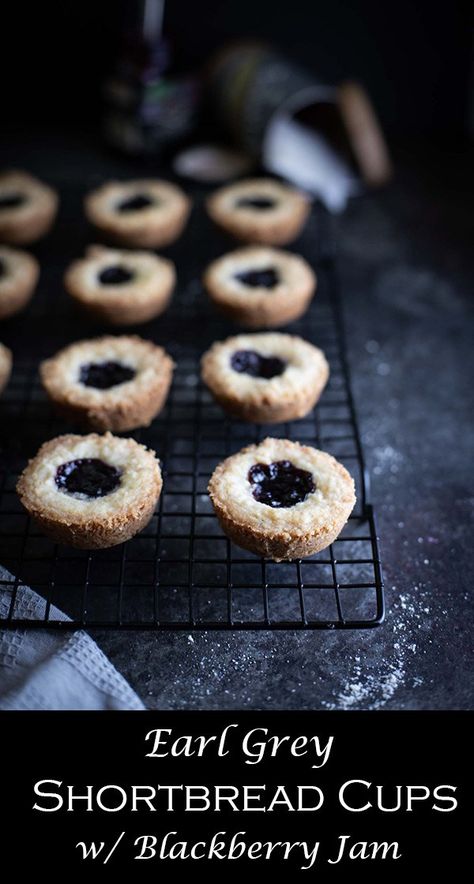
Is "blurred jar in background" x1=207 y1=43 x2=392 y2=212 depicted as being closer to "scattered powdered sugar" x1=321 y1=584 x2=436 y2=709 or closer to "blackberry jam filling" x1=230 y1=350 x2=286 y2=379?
"blackberry jam filling" x1=230 y1=350 x2=286 y2=379

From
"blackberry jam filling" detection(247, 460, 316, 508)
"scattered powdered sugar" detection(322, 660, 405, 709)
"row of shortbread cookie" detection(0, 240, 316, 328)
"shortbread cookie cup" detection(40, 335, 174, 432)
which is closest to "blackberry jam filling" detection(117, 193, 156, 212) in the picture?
"row of shortbread cookie" detection(0, 240, 316, 328)

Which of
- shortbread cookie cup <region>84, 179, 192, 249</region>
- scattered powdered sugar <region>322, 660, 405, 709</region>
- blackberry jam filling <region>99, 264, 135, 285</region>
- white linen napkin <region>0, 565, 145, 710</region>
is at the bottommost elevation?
scattered powdered sugar <region>322, 660, 405, 709</region>

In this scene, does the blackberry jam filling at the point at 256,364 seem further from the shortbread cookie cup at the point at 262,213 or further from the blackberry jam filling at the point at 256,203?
the blackberry jam filling at the point at 256,203

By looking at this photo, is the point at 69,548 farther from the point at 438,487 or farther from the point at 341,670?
the point at 438,487

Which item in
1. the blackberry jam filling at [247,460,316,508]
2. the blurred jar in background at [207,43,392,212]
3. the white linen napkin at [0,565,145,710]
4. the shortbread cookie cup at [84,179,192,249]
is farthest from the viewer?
the blurred jar in background at [207,43,392,212]

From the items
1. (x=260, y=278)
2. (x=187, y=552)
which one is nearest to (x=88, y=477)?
(x=187, y=552)

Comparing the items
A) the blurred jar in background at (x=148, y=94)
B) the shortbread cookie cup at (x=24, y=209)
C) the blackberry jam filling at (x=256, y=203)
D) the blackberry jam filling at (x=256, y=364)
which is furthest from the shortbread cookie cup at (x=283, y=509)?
the blurred jar in background at (x=148, y=94)
